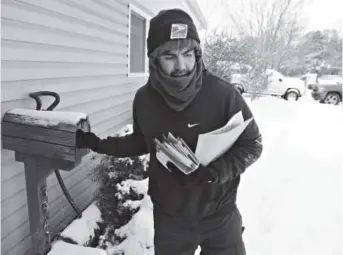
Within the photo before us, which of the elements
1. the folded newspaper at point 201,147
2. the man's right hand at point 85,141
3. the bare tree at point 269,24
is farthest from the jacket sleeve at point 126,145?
the bare tree at point 269,24

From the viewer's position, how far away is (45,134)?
168 centimetres

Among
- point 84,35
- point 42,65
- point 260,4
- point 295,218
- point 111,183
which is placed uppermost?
point 260,4

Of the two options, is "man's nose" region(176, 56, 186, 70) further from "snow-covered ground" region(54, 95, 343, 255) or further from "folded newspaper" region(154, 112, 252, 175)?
"snow-covered ground" region(54, 95, 343, 255)

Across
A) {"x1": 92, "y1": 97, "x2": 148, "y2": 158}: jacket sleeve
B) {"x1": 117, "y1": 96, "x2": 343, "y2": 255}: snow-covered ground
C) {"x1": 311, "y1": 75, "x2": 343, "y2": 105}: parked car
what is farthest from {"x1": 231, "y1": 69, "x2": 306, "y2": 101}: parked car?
{"x1": 92, "y1": 97, "x2": 148, "y2": 158}: jacket sleeve

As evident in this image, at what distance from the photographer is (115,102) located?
4.39 metres

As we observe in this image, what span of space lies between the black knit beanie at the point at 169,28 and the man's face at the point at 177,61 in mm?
52

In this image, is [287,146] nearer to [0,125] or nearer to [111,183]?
[111,183]

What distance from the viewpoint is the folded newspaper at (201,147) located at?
1.28 metres

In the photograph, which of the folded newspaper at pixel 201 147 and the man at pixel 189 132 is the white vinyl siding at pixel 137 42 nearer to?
the man at pixel 189 132

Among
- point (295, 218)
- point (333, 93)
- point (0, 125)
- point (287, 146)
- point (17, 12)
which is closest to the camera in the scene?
point (0, 125)

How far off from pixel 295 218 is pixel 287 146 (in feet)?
10.7

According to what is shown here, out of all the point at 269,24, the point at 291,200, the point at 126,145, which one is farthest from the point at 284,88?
the point at 126,145

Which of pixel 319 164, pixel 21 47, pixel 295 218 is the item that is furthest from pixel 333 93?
pixel 21 47

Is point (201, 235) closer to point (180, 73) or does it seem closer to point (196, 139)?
point (196, 139)
